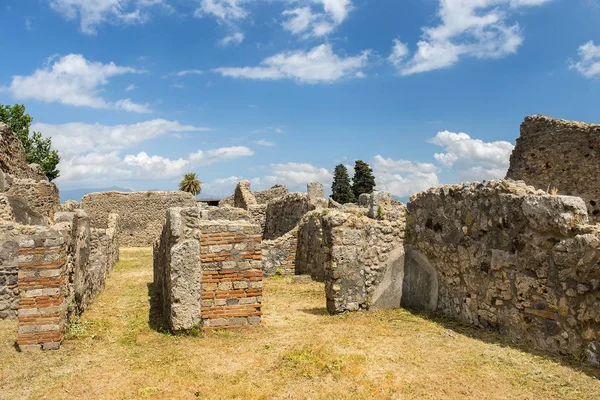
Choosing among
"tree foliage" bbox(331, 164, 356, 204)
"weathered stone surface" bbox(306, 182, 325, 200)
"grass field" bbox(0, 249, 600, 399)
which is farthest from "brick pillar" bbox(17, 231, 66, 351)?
"tree foliage" bbox(331, 164, 356, 204)

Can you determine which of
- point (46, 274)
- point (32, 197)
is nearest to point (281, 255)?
point (46, 274)

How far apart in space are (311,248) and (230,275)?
7.93m

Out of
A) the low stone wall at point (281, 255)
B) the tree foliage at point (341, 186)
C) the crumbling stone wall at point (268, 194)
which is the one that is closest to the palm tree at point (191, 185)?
the tree foliage at point (341, 186)

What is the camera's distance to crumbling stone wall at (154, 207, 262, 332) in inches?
321

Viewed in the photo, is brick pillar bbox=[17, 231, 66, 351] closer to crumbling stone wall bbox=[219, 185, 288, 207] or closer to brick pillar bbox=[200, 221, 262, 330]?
brick pillar bbox=[200, 221, 262, 330]

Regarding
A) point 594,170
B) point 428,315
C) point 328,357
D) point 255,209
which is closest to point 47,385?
point 328,357

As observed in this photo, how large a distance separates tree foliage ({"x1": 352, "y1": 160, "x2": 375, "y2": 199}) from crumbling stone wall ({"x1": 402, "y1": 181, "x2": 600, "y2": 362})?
46.2m

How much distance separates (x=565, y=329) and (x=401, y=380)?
2.59 meters

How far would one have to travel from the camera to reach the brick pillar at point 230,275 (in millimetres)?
8367

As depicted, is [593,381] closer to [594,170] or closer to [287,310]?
[287,310]

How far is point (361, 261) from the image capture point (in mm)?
9531

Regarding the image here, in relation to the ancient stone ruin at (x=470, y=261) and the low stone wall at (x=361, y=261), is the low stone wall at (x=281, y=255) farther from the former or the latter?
the low stone wall at (x=361, y=261)

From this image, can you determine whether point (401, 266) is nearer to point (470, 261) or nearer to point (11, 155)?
point (470, 261)

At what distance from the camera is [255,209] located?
26078 millimetres
